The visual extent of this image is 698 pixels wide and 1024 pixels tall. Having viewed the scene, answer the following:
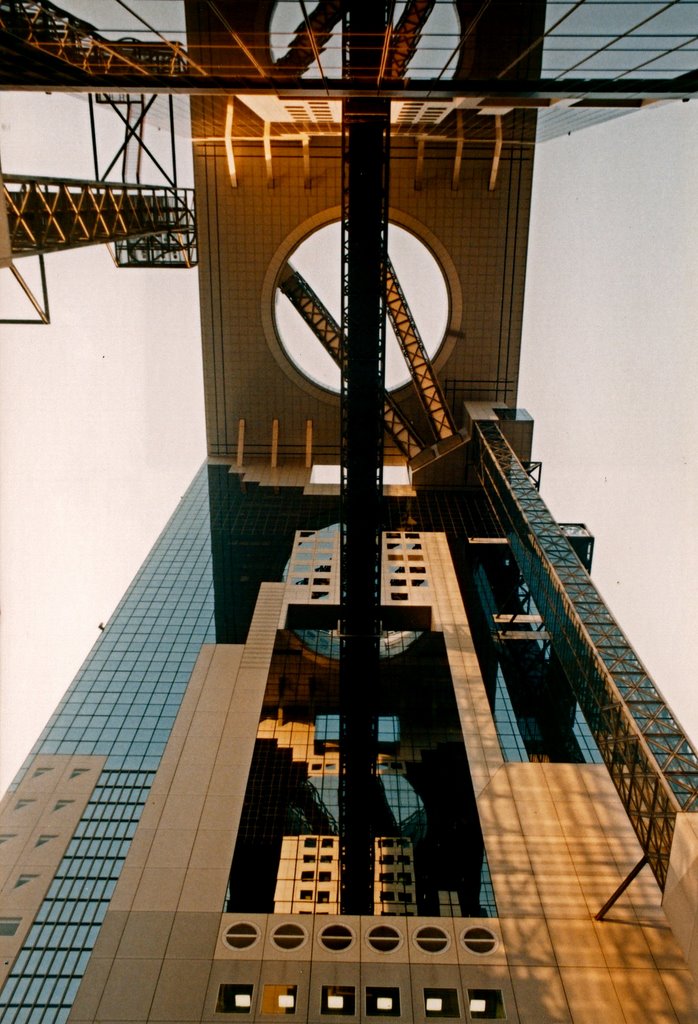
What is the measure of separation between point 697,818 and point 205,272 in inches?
1443

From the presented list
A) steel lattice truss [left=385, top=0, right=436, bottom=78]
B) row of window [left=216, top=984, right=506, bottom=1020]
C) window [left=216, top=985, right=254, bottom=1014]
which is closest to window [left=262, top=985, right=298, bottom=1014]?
row of window [left=216, top=984, right=506, bottom=1020]

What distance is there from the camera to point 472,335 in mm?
42281

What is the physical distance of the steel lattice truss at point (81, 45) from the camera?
56.3 ft

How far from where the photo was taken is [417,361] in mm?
39469

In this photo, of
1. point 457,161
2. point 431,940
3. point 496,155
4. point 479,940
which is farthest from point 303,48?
point 479,940

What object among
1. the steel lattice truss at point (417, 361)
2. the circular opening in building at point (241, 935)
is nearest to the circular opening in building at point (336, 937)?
the circular opening in building at point (241, 935)

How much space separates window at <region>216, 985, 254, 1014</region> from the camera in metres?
16.3

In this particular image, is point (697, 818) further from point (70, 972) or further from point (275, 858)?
point (70, 972)

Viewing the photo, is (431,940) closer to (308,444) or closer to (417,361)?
(417,361)

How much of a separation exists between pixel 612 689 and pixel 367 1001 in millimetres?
10228

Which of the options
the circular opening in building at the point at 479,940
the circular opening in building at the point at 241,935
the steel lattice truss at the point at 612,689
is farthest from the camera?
the circular opening in building at the point at 241,935

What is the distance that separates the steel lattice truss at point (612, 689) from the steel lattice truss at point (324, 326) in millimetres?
9361

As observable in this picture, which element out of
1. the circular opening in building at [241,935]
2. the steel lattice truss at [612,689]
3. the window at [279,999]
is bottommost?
the window at [279,999]

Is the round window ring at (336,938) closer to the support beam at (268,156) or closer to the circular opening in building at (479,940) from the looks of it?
the circular opening in building at (479,940)
